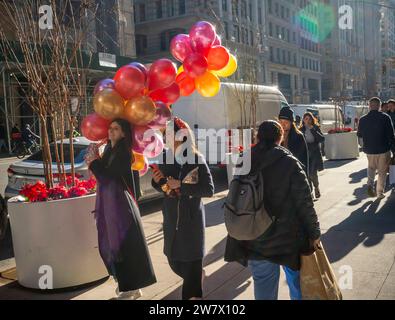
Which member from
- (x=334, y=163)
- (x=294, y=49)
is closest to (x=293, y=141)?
(x=334, y=163)

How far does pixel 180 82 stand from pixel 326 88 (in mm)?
75438

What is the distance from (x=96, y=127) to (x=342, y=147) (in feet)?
40.8

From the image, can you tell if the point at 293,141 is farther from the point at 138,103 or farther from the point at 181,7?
the point at 181,7

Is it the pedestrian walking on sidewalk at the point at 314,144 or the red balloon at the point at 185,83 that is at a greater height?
the red balloon at the point at 185,83

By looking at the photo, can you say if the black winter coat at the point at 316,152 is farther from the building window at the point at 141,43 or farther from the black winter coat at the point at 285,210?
the building window at the point at 141,43

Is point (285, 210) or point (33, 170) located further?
point (33, 170)

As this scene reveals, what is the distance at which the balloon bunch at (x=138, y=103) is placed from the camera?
13.8 ft

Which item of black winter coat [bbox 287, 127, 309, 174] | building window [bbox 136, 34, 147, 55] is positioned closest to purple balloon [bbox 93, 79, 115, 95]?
black winter coat [bbox 287, 127, 309, 174]

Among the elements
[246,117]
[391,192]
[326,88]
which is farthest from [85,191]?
[326,88]

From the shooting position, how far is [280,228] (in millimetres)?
3262

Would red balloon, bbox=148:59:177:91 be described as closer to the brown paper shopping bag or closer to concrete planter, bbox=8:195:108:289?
concrete planter, bbox=8:195:108:289

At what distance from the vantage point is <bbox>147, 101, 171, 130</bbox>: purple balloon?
4.40 m

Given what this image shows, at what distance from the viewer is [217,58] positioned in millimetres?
4883

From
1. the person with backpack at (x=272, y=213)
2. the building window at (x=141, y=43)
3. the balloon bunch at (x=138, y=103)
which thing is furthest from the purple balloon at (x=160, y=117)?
the building window at (x=141, y=43)
